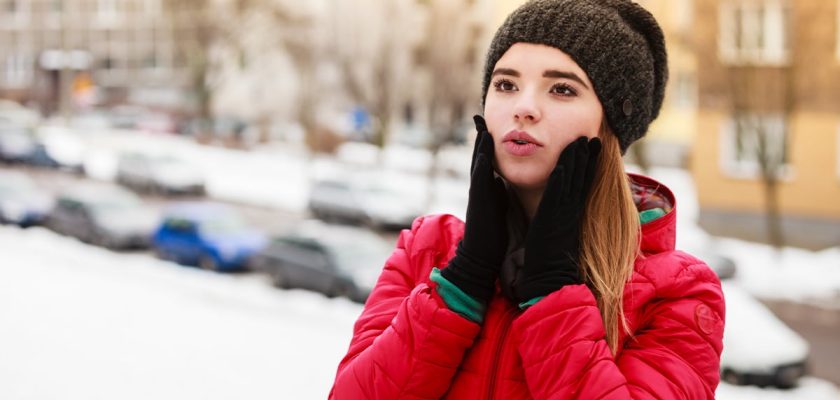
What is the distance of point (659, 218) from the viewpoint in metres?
1.87

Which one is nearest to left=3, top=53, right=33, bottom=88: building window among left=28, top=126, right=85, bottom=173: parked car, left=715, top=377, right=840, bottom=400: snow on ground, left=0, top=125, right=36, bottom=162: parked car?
left=28, top=126, right=85, bottom=173: parked car

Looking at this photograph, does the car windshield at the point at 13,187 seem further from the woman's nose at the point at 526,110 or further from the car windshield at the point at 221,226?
the woman's nose at the point at 526,110

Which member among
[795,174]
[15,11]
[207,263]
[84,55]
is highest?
[15,11]

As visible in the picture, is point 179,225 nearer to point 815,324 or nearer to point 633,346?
point 815,324

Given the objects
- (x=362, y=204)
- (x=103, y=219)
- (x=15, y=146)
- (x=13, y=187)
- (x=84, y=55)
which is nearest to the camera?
Answer: (x=103, y=219)

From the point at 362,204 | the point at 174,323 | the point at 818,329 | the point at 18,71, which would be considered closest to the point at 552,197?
the point at 174,323

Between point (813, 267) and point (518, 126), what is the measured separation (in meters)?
19.4

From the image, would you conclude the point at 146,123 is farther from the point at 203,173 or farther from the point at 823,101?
the point at 823,101

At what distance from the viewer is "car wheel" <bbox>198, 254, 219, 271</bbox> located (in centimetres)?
1853

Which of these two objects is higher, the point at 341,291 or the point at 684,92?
the point at 684,92

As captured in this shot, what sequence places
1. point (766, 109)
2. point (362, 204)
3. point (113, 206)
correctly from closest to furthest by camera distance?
point (766, 109) → point (113, 206) → point (362, 204)

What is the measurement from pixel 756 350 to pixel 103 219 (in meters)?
15.9

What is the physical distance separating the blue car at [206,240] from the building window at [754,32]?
11817mm

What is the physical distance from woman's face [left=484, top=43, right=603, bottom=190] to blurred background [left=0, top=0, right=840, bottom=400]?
22.4 ft
